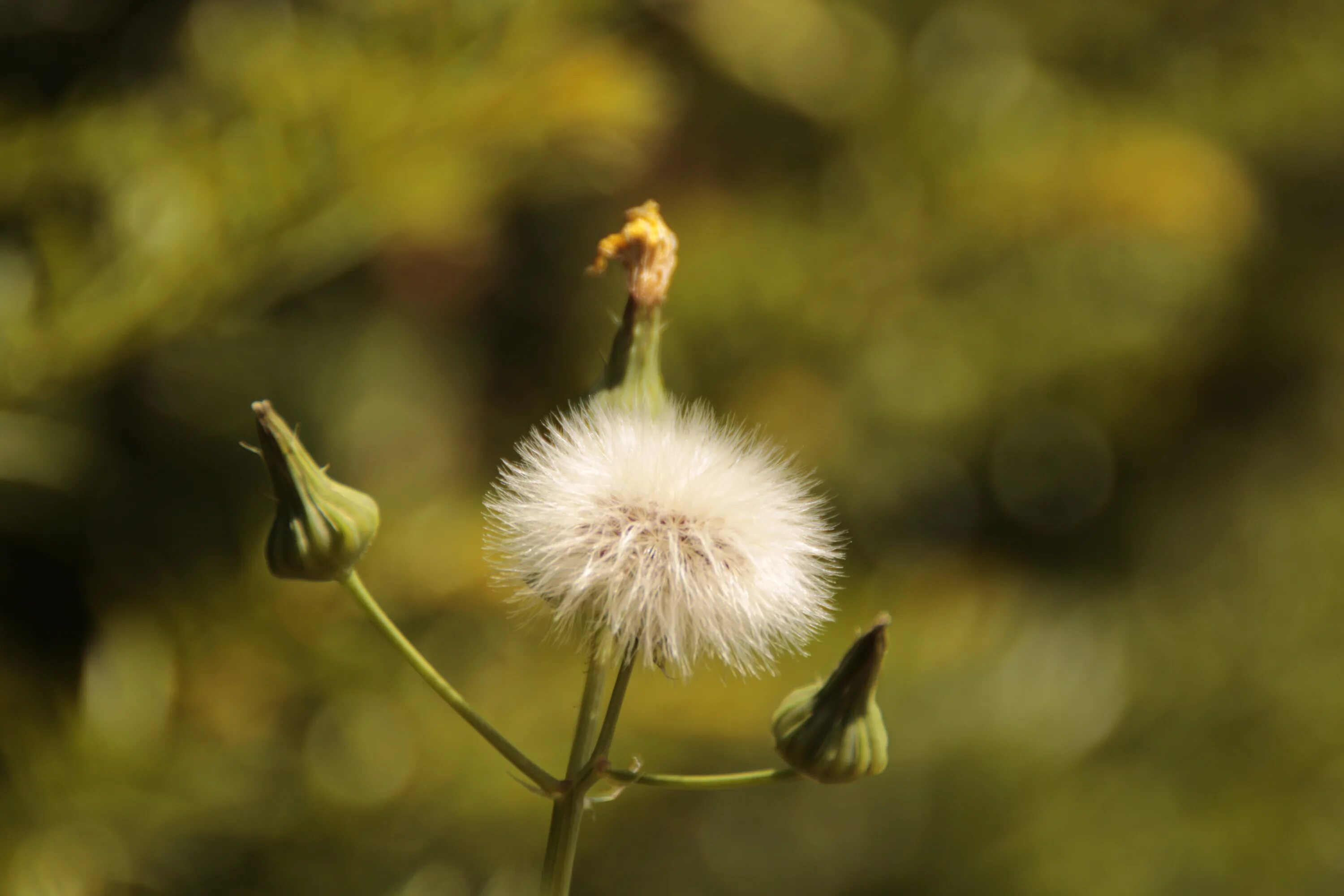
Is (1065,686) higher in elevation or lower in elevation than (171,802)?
higher

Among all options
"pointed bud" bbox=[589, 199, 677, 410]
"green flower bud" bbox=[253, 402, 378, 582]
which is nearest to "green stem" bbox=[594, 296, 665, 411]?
"pointed bud" bbox=[589, 199, 677, 410]

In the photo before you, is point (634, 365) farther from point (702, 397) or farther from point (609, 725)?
point (702, 397)

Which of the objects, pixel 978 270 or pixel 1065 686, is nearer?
pixel 1065 686

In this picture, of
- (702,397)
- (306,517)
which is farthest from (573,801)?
(702,397)

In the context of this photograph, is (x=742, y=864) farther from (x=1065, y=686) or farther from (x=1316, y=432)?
(x=1316, y=432)

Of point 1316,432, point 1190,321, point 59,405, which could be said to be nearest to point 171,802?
point 59,405

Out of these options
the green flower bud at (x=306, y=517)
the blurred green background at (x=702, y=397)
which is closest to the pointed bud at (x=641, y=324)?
the green flower bud at (x=306, y=517)
